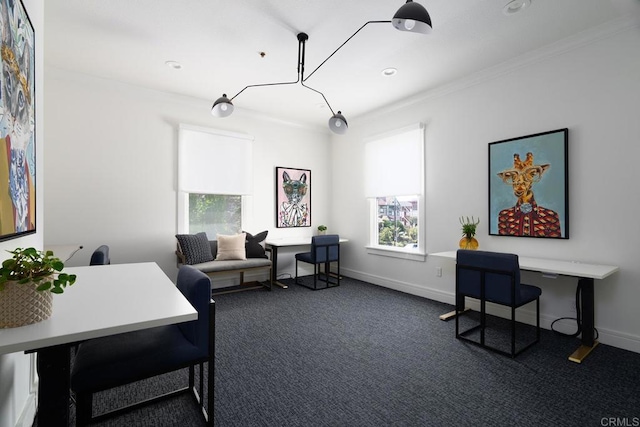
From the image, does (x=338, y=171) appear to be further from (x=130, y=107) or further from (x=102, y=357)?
(x=102, y=357)

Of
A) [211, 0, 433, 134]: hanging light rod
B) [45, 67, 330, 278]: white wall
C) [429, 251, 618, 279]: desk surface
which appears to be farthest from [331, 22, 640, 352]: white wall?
[45, 67, 330, 278]: white wall

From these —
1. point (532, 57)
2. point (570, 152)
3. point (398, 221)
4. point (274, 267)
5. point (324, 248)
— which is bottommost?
point (274, 267)

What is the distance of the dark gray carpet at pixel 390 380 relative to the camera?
1.78 meters

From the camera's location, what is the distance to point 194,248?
163 inches

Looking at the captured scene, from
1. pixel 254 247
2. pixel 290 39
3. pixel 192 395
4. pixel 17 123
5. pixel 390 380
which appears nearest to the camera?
pixel 17 123

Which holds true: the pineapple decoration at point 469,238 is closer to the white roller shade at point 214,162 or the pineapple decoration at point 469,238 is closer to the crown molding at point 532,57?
the crown molding at point 532,57

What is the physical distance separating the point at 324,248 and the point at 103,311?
3648 mm

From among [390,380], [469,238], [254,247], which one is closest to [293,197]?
[254,247]

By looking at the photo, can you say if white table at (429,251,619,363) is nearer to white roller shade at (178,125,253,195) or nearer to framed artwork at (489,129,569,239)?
framed artwork at (489,129,569,239)

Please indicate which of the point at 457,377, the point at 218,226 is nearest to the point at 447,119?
the point at 457,377

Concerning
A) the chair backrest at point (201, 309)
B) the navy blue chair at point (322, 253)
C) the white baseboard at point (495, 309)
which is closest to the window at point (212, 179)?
the navy blue chair at point (322, 253)

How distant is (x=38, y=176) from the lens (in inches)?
72.4

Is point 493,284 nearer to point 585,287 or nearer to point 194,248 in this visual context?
point 585,287

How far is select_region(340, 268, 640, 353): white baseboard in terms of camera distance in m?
2.63
